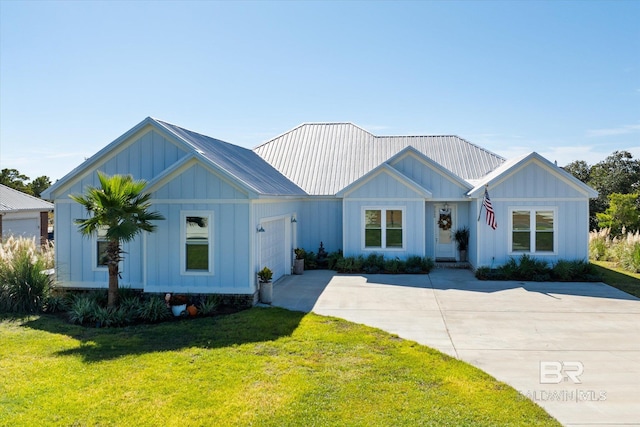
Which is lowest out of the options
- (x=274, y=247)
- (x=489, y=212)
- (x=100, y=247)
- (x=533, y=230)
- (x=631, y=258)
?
(x=631, y=258)

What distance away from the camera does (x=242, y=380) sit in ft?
22.4

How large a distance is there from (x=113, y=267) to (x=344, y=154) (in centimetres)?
1415

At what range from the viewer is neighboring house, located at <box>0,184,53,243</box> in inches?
988

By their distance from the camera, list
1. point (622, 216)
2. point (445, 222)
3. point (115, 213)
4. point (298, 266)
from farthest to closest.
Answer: point (622, 216) < point (445, 222) < point (298, 266) < point (115, 213)

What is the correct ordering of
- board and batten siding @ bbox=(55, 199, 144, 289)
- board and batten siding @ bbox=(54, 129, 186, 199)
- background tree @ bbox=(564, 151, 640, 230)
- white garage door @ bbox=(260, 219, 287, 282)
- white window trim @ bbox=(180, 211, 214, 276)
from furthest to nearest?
background tree @ bbox=(564, 151, 640, 230) → white garage door @ bbox=(260, 219, 287, 282) → board and batten siding @ bbox=(54, 129, 186, 199) → board and batten siding @ bbox=(55, 199, 144, 289) → white window trim @ bbox=(180, 211, 214, 276)

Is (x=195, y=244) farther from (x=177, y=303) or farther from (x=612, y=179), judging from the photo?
(x=612, y=179)

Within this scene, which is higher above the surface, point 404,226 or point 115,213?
point 115,213

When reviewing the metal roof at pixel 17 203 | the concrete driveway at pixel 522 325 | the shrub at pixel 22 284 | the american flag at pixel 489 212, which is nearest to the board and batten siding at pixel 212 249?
the concrete driveway at pixel 522 325

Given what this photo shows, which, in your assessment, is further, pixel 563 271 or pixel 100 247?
pixel 563 271

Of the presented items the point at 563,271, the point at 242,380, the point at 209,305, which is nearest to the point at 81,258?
the point at 209,305

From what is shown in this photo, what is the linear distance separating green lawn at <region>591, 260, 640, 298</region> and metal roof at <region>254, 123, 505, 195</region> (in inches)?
267

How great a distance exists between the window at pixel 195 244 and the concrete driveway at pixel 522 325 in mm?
2187

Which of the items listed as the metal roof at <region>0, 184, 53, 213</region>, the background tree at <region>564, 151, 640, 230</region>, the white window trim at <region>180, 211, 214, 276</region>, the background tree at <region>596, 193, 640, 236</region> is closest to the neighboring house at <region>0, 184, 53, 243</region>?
the metal roof at <region>0, 184, 53, 213</region>

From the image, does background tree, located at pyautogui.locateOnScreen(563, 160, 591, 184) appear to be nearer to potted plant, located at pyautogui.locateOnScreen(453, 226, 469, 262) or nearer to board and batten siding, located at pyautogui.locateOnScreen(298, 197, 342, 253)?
potted plant, located at pyautogui.locateOnScreen(453, 226, 469, 262)
